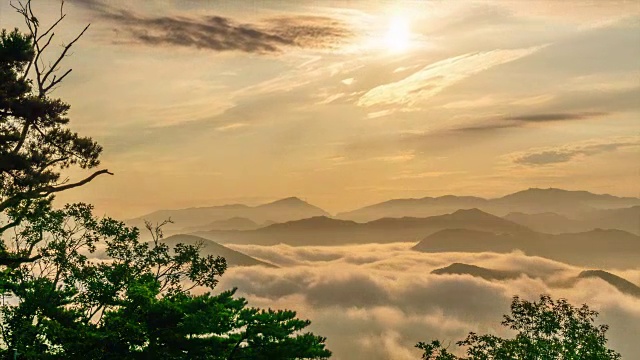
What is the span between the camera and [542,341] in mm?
25875

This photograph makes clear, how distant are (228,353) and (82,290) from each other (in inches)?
401

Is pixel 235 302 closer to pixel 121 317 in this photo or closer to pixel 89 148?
pixel 121 317

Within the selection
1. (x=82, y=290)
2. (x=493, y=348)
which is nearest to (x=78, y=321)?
(x=82, y=290)

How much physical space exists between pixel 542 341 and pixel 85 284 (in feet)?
72.4

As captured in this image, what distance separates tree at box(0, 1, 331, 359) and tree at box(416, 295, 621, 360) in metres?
10.9

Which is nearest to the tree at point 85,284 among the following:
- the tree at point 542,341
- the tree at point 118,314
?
the tree at point 118,314

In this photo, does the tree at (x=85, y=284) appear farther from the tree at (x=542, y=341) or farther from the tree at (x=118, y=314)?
the tree at (x=542, y=341)

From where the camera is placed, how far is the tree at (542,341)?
2416 centimetres

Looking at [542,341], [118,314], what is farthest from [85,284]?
[542,341]

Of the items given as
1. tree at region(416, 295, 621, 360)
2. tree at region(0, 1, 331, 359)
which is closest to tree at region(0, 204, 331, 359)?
tree at region(0, 1, 331, 359)

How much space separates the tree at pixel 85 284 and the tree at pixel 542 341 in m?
10.9

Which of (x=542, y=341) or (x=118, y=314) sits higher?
(x=542, y=341)

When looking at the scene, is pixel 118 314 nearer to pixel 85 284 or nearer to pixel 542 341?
pixel 85 284

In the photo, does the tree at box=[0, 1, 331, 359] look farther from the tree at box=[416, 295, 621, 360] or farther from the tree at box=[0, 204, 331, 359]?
the tree at box=[416, 295, 621, 360]
